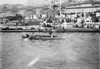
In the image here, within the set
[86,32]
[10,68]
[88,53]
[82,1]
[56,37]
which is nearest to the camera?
[10,68]

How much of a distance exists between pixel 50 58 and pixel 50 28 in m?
2.44

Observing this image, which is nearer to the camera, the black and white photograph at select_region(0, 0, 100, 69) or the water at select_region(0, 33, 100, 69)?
the water at select_region(0, 33, 100, 69)

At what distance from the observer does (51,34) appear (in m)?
7.31

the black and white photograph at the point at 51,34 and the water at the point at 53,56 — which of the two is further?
the black and white photograph at the point at 51,34

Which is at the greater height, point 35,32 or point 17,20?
point 17,20

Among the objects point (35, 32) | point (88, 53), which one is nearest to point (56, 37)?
point (35, 32)

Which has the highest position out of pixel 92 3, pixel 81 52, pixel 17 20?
pixel 92 3

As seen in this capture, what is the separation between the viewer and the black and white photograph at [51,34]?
4.73m

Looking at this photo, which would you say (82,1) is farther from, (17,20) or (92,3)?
(17,20)

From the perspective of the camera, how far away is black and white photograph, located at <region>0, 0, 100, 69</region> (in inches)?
186

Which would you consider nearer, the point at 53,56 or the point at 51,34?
the point at 53,56

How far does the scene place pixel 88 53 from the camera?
213 inches

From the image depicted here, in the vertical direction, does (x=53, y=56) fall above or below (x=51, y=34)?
below

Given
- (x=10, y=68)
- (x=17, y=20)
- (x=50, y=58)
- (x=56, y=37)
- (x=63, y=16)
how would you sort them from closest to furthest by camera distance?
1. (x=10, y=68)
2. (x=50, y=58)
3. (x=17, y=20)
4. (x=63, y=16)
5. (x=56, y=37)
